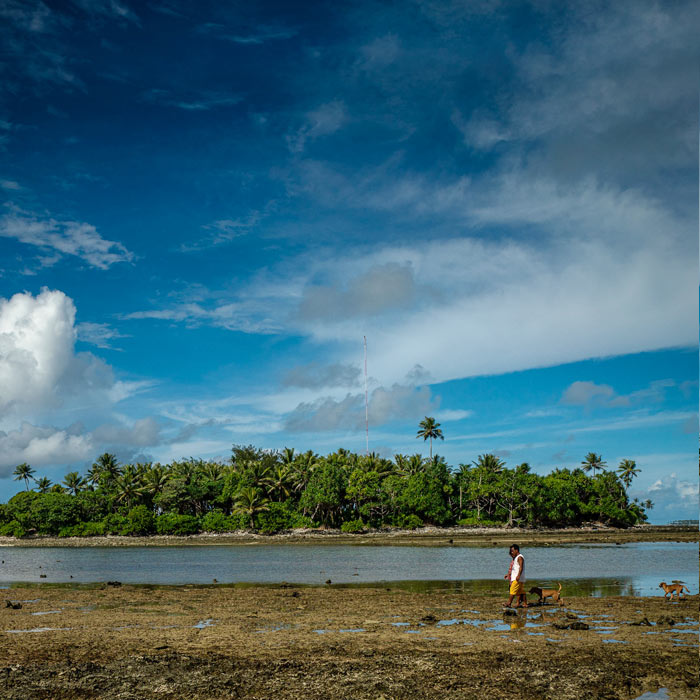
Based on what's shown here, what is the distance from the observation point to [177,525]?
111 metres

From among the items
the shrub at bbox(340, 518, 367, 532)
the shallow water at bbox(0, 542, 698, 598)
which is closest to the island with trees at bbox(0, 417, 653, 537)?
the shrub at bbox(340, 518, 367, 532)

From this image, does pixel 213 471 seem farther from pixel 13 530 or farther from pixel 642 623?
pixel 642 623

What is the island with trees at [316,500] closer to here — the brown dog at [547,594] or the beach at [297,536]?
the beach at [297,536]

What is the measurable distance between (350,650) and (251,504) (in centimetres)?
9779

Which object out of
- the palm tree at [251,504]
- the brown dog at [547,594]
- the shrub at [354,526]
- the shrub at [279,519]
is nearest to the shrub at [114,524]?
the palm tree at [251,504]

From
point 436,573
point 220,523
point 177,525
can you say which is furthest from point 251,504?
point 436,573

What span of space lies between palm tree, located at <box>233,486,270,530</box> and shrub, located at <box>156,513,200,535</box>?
7.74m

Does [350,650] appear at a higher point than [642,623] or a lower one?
higher

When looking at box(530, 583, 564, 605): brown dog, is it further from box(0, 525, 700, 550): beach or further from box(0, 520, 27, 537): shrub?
box(0, 520, 27, 537): shrub

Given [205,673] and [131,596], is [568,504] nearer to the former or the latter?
[131,596]

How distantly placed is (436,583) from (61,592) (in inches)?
716

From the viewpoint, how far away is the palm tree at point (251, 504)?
109625 mm

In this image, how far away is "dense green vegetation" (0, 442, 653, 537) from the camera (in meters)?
111

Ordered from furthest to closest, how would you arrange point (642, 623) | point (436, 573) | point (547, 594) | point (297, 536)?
point (297, 536)
point (436, 573)
point (547, 594)
point (642, 623)
